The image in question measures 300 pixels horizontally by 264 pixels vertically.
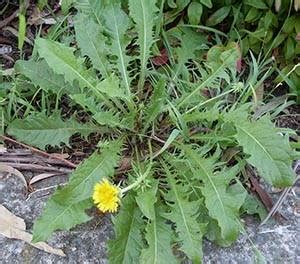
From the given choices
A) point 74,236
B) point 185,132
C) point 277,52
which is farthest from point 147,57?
point 74,236

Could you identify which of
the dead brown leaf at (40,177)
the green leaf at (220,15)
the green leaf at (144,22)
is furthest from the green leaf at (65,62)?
the green leaf at (220,15)

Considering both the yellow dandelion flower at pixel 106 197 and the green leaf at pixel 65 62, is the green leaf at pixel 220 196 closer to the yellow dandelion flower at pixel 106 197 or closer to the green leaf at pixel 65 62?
the yellow dandelion flower at pixel 106 197

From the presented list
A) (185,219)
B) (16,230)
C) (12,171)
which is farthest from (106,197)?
(12,171)

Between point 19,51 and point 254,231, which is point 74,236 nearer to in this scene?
point 254,231

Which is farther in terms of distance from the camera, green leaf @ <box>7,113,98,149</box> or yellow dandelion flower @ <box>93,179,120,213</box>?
green leaf @ <box>7,113,98,149</box>

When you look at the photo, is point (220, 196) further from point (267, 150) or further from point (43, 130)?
point (43, 130)

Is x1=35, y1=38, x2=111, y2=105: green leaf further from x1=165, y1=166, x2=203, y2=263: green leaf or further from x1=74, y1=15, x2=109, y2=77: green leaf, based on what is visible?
x1=165, y1=166, x2=203, y2=263: green leaf

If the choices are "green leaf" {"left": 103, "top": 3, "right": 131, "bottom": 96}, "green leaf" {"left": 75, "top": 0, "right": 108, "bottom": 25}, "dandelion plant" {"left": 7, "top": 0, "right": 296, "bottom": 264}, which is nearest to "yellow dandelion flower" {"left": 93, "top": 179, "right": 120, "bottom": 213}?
"dandelion plant" {"left": 7, "top": 0, "right": 296, "bottom": 264}
